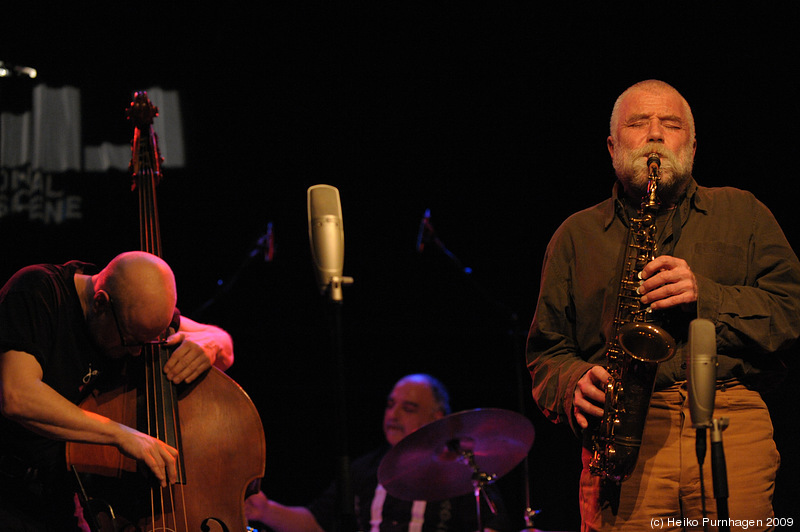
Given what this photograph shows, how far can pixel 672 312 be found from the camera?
259cm

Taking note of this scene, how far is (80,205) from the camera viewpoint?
5.99m

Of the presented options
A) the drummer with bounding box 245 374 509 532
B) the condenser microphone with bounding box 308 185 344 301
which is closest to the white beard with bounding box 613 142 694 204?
the condenser microphone with bounding box 308 185 344 301

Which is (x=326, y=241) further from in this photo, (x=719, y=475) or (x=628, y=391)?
(x=719, y=475)

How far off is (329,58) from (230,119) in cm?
94

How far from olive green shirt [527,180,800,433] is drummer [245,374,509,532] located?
254cm

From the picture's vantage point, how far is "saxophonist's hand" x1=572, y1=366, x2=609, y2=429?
2.45 m

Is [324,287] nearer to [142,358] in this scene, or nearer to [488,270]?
[142,358]

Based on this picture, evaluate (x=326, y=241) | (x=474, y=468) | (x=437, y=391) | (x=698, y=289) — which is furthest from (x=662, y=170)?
(x=437, y=391)

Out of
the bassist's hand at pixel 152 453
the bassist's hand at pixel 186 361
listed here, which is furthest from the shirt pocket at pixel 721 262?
the bassist's hand at pixel 152 453

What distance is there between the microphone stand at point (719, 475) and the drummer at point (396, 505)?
308 centimetres

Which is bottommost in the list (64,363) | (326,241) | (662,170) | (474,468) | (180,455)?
(474,468)

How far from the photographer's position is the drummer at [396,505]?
5.10 meters

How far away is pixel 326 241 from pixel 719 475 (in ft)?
4.04

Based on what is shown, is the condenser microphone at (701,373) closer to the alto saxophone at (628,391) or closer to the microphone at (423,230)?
the alto saxophone at (628,391)
